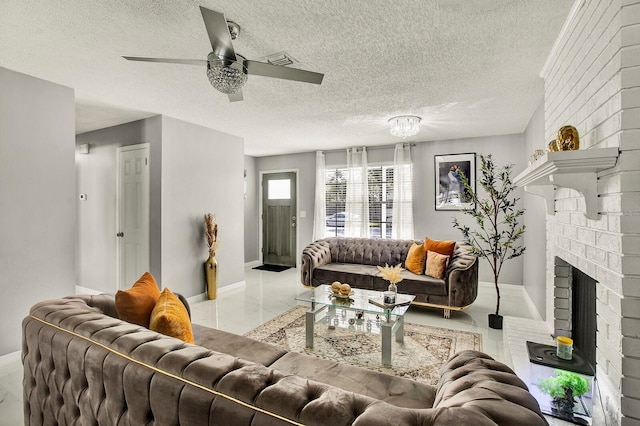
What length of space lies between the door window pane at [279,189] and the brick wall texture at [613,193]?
5.62 m

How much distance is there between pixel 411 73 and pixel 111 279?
4732 millimetres

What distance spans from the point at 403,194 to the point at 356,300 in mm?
3117

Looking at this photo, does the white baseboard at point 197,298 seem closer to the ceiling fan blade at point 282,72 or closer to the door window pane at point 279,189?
the door window pane at point 279,189

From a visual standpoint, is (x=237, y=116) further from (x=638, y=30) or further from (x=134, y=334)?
(x=638, y=30)

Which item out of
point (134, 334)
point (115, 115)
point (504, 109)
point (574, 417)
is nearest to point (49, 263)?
point (115, 115)

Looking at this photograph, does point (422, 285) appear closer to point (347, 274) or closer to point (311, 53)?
point (347, 274)

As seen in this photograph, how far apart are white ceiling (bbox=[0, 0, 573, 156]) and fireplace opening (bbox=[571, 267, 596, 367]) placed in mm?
1683

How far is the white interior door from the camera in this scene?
165 inches

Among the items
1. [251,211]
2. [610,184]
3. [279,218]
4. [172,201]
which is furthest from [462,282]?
[251,211]

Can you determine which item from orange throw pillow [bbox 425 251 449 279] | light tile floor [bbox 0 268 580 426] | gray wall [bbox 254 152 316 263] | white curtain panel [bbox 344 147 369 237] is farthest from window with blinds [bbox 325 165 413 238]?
orange throw pillow [bbox 425 251 449 279]

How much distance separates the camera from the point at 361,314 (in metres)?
3.34

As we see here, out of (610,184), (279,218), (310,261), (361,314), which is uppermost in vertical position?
(610,184)

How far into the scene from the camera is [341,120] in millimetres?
4277

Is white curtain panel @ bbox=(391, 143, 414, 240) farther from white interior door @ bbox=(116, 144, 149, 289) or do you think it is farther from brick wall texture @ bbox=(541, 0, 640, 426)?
white interior door @ bbox=(116, 144, 149, 289)
